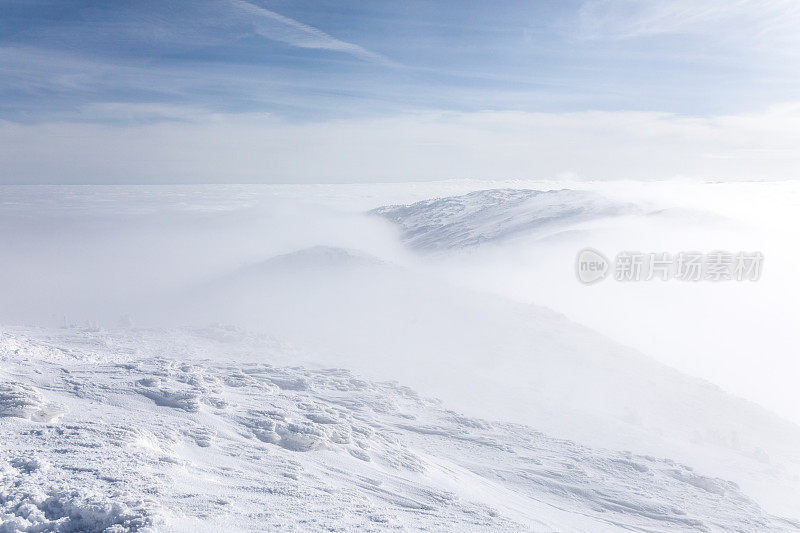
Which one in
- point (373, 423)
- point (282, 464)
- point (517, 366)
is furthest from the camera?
point (517, 366)

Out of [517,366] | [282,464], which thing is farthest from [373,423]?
[517,366]

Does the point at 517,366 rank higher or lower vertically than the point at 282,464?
lower

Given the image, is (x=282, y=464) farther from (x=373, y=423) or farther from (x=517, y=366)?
(x=517, y=366)

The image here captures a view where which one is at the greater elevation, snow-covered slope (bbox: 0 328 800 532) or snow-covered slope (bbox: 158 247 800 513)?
snow-covered slope (bbox: 0 328 800 532)

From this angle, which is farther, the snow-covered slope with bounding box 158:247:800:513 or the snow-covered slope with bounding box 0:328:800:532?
the snow-covered slope with bounding box 158:247:800:513

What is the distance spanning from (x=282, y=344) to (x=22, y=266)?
164297 mm

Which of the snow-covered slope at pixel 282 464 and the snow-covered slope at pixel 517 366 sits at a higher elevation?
the snow-covered slope at pixel 282 464

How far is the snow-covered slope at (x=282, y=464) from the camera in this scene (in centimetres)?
1117

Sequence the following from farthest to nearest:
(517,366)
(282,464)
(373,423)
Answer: (517,366)
(373,423)
(282,464)

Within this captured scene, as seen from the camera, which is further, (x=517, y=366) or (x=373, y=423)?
(x=517, y=366)

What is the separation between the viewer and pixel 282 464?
52.1ft

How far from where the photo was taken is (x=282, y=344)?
50.6 m

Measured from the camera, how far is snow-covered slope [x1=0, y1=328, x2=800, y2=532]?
11172mm

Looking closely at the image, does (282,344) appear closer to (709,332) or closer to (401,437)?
(401,437)
